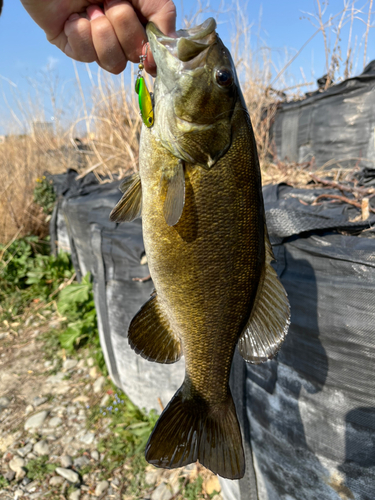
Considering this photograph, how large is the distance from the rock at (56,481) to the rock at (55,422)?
19.4 inches

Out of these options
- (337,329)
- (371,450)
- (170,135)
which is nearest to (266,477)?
(371,450)

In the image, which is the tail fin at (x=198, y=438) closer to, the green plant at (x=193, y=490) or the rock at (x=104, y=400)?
the green plant at (x=193, y=490)

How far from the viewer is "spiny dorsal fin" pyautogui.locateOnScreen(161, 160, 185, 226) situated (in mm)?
984

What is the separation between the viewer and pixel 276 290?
3.69 feet

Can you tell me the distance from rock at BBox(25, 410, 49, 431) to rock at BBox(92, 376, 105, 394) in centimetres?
45

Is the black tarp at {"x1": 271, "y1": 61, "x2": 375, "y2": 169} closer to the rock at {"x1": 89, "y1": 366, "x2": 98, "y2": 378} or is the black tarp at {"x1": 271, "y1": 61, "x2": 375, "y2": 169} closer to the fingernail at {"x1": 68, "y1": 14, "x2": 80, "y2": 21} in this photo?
the fingernail at {"x1": 68, "y1": 14, "x2": 80, "y2": 21}

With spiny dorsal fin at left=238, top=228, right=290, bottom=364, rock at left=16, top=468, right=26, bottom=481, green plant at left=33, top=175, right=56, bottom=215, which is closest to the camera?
spiny dorsal fin at left=238, top=228, right=290, bottom=364

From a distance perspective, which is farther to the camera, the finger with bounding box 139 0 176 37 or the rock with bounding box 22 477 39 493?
the rock with bounding box 22 477 39 493

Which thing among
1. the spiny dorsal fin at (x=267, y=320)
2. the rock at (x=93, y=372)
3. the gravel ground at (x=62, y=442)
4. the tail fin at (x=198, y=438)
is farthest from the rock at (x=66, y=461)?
the spiny dorsal fin at (x=267, y=320)

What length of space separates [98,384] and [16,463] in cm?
88

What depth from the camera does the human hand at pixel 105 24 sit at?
1.29m

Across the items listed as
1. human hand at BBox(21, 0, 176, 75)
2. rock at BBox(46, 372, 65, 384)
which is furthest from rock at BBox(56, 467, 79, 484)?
human hand at BBox(21, 0, 176, 75)

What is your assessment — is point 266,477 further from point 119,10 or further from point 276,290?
point 119,10

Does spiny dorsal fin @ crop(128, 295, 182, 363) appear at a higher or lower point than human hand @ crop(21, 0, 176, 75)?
lower
